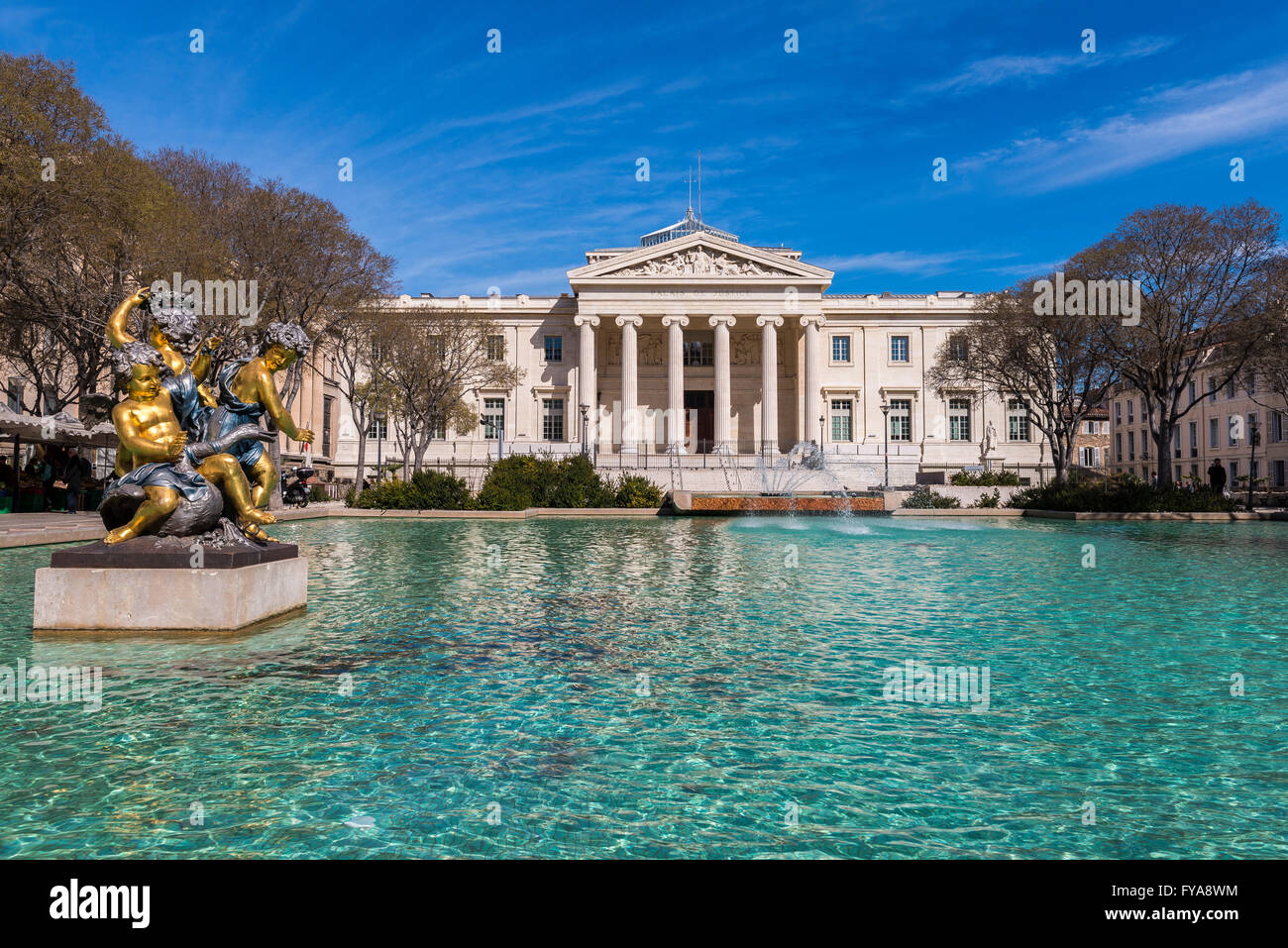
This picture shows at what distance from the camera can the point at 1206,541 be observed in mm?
18406

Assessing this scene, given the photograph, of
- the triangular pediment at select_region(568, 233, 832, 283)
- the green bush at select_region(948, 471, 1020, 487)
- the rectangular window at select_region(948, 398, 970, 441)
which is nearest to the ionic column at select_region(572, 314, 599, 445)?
the triangular pediment at select_region(568, 233, 832, 283)

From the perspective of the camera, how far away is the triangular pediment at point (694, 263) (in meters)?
52.6

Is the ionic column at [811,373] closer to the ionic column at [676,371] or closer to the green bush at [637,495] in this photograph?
the ionic column at [676,371]

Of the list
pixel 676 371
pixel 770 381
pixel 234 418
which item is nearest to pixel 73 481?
pixel 234 418

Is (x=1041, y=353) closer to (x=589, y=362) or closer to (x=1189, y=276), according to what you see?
(x=1189, y=276)

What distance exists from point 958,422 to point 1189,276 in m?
31.3

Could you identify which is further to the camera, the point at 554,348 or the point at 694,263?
the point at 554,348

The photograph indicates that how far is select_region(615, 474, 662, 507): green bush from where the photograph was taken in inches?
1182

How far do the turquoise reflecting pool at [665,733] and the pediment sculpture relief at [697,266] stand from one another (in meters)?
45.5

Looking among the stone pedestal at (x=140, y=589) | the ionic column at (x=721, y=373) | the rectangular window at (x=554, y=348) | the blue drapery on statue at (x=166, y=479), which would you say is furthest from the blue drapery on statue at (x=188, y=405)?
the rectangular window at (x=554, y=348)

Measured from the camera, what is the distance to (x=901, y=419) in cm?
5791

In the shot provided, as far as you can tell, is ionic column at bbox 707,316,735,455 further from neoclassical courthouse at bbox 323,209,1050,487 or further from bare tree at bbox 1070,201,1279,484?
bare tree at bbox 1070,201,1279,484

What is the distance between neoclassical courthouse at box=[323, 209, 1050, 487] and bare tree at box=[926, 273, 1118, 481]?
1670cm

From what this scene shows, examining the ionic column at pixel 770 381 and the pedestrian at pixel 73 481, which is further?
the ionic column at pixel 770 381
